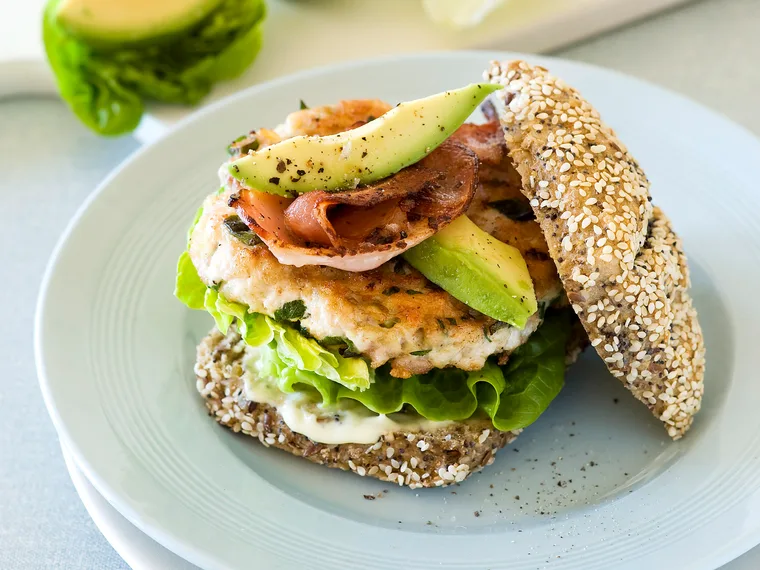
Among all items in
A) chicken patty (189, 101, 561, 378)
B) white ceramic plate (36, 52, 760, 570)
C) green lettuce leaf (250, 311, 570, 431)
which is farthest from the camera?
green lettuce leaf (250, 311, 570, 431)

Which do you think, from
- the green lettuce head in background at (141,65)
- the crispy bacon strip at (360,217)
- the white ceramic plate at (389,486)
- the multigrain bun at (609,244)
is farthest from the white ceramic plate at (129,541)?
the green lettuce head in background at (141,65)

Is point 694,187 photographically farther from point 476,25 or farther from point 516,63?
point 476,25

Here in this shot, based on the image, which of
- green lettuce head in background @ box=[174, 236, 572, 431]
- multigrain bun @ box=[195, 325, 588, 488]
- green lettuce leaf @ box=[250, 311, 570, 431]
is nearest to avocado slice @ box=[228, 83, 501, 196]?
green lettuce head in background @ box=[174, 236, 572, 431]

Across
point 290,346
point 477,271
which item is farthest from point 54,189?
point 477,271

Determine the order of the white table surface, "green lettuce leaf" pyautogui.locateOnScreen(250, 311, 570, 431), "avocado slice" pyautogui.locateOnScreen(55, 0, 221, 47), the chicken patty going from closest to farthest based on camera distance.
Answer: the chicken patty, "green lettuce leaf" pyautogui.locateOnScreen(250, 311, 570, 431), the white table surface, "avocado slice" pyautogui.locateOnScreen(55, 0, 221, 47)

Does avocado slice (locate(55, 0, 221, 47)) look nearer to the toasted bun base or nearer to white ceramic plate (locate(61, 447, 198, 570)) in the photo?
the toasted bun base

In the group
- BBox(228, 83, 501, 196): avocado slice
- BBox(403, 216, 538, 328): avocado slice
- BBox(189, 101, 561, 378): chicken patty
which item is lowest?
BBox(189, 101, 561, 378): chicken patty
